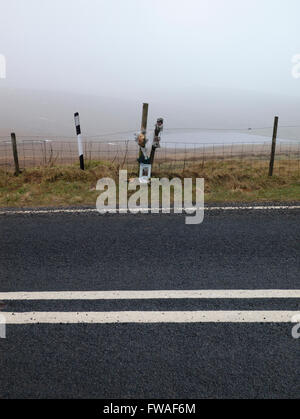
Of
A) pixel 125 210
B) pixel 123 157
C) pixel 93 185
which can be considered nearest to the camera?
pixel 125 210

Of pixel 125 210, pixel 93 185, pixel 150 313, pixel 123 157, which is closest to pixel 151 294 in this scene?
pixel 150 313

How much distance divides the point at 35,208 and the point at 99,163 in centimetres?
398

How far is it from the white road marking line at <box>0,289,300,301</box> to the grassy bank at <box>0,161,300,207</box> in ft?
11.7

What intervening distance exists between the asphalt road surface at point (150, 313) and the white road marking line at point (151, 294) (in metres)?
0.02

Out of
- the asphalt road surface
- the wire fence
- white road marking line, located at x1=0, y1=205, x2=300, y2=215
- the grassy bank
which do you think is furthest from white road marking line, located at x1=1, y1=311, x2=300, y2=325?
the wire fence

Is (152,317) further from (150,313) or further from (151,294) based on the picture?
(151,294)

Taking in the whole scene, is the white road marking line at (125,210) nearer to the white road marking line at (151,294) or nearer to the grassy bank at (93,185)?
the grassy bank at (93,185)

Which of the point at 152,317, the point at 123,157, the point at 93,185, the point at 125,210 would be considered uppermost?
the point at 93,185

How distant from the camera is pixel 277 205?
697 centimetres

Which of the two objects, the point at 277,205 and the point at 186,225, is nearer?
the point at 186,225

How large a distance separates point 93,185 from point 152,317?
18.4 feet

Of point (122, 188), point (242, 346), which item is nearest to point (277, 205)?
point (122, 188)

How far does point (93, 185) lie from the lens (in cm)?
872
